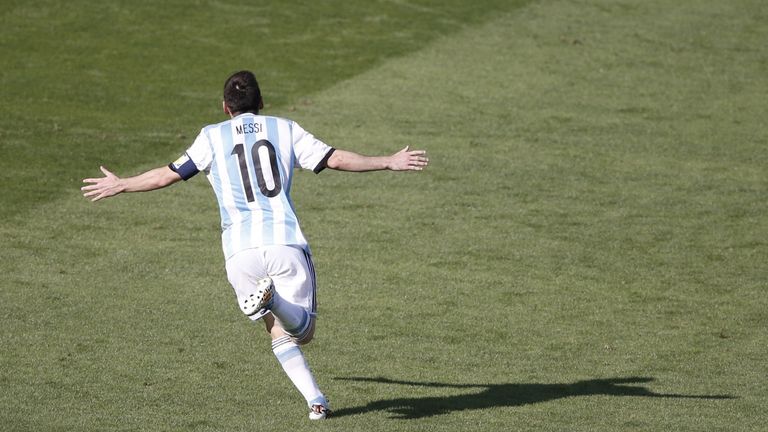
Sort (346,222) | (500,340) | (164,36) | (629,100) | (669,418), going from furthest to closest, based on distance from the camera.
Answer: (164,36) < (629,100) < (346,222) < (500,340) < (669,418)

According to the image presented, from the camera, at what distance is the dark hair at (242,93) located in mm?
7027

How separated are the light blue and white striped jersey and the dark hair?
2.6 inches

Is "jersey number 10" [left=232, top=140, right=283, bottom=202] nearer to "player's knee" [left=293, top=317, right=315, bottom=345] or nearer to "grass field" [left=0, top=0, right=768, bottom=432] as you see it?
"player's knee" [left=293, top=317, right=315, bottom=345]

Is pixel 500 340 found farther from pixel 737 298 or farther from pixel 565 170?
pixel 565 170

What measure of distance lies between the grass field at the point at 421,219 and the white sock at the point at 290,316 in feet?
2.02

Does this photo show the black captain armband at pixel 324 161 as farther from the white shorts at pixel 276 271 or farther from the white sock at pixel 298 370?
the white sock at pixel 298 370

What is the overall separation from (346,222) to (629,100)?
19.9 feet

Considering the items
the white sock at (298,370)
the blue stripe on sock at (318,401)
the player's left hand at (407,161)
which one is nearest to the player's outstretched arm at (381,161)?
the player's left hand at (407,161)

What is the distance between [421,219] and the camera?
12031 mm

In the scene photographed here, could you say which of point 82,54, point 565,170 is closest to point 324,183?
point 565,170

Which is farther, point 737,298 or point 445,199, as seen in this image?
point 445,199

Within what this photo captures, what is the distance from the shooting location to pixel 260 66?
1709cm

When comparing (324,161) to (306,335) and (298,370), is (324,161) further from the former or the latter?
(298,370)

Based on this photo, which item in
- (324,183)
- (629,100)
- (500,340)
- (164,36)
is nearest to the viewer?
(500,340)
